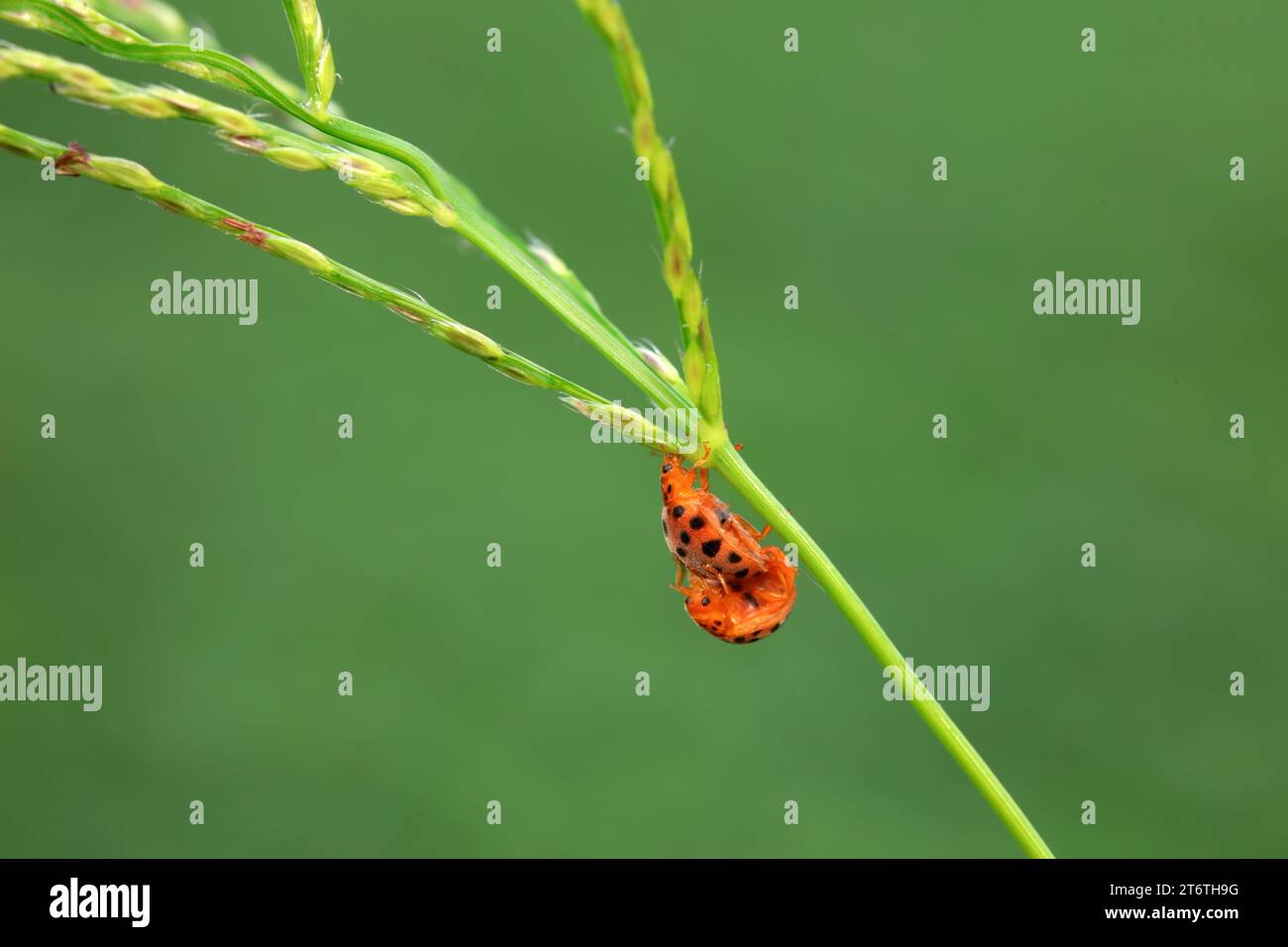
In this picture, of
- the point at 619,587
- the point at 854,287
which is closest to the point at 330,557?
the point at 619,587

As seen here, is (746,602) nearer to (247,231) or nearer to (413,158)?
(413,158)

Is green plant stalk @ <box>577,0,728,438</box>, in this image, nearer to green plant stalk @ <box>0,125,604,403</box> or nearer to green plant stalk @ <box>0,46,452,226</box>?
green plant stalk @ <box>0,125,604,403</box>

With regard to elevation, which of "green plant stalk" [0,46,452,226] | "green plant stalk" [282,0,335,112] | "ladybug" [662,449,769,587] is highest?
"green plant stalk" [282,0,335,112]

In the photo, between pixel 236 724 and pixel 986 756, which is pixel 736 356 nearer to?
pixel 986 756

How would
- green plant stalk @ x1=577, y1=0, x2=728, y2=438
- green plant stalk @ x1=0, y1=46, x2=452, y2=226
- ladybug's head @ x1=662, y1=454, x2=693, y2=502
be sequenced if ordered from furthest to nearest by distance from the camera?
ladybug's head @ x1=662, y1=454, x2=693, y2=502 < green plant stalk @ x1=0, y1=46, x2=452, y2=226 < green plant stalk @ x1=577, y1=0, x2=728, y2=438

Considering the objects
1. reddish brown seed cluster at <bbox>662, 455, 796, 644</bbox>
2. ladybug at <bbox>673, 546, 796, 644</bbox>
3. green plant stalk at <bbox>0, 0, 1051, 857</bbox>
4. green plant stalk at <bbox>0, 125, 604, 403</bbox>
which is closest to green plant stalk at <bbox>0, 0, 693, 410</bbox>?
green plant stalk at <bbox>0, 0, 1051, 857</bbox>

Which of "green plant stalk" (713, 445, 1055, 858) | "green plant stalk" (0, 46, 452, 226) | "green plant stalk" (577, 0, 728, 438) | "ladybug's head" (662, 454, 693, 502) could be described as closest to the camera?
"green plant stalk" (577, 0, 728, 438)

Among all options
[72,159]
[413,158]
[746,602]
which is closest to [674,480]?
[746,602]
